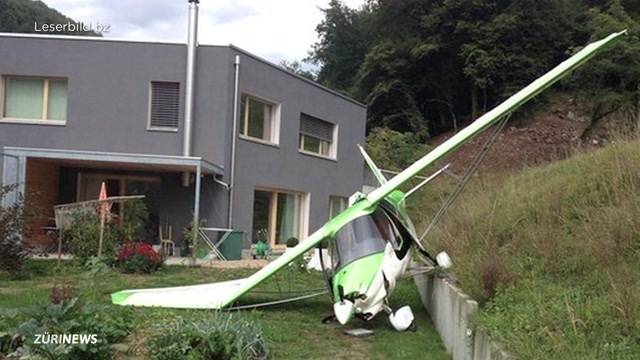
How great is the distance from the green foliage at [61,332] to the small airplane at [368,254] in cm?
273

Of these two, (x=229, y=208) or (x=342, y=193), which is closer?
(x=229, y=208)

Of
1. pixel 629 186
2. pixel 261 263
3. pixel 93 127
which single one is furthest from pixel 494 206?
pixel 93 127

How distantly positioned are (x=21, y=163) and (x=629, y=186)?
47.5ft

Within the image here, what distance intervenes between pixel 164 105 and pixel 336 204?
32.8 ft

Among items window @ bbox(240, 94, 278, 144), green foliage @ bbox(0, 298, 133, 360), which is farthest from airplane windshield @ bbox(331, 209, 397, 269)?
window @ bbox(240, 94, 278, 144)

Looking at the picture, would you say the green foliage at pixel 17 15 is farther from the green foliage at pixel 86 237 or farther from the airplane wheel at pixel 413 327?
the airplane wheel at pixel 413 327

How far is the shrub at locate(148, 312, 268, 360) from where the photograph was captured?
624cm

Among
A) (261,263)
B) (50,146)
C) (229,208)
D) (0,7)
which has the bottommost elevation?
(261,263)

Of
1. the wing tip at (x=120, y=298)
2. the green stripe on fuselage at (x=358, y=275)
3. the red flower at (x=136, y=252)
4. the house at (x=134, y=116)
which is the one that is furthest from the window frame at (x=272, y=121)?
the green stripe on fuselage at (x=358, y=275)

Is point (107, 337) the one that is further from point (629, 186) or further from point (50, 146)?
point (50, 146)

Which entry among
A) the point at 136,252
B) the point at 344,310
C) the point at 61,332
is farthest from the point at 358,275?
the point at 136,252

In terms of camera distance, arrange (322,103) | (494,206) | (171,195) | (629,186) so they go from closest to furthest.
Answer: (629,186) → (494,206) → (171,195) → (322,103)

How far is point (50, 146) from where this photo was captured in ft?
67.4

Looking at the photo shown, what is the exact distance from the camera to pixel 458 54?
5200 cm
